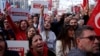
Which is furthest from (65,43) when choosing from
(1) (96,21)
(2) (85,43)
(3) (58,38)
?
(2) (85,43)

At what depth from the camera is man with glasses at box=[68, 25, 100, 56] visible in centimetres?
373

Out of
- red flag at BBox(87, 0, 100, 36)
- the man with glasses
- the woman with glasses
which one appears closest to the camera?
the man with glasses

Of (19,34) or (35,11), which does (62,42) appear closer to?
(19,34)

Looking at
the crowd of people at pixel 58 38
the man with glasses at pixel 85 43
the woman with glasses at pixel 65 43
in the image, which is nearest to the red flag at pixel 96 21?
the crowd of people at pixel 58 38

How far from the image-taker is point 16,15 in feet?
32.0

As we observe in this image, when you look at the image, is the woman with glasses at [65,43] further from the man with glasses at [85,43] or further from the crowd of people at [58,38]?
the man with glasses at [85,43]

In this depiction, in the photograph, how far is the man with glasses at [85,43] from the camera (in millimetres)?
3732

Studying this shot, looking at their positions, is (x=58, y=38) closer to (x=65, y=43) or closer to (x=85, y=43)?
(x=65, y=43)

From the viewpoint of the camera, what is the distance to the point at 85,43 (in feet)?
12.5

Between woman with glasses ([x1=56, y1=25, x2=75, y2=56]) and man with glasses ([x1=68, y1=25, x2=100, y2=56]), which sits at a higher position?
man with glasses ([x1=68, y1=25, x2=100, y2=56])

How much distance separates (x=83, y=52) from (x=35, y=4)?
8.76 metres

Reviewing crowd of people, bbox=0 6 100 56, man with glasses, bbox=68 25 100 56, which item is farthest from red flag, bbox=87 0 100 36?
man with glasses, bbox=68 25 100 56

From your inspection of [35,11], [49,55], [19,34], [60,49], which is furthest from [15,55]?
[35,11]

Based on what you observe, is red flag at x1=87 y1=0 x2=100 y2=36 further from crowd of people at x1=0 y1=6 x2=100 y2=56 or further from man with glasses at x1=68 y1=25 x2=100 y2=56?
man with glasses at x1=68 y1=25 x2=100 y2=56
